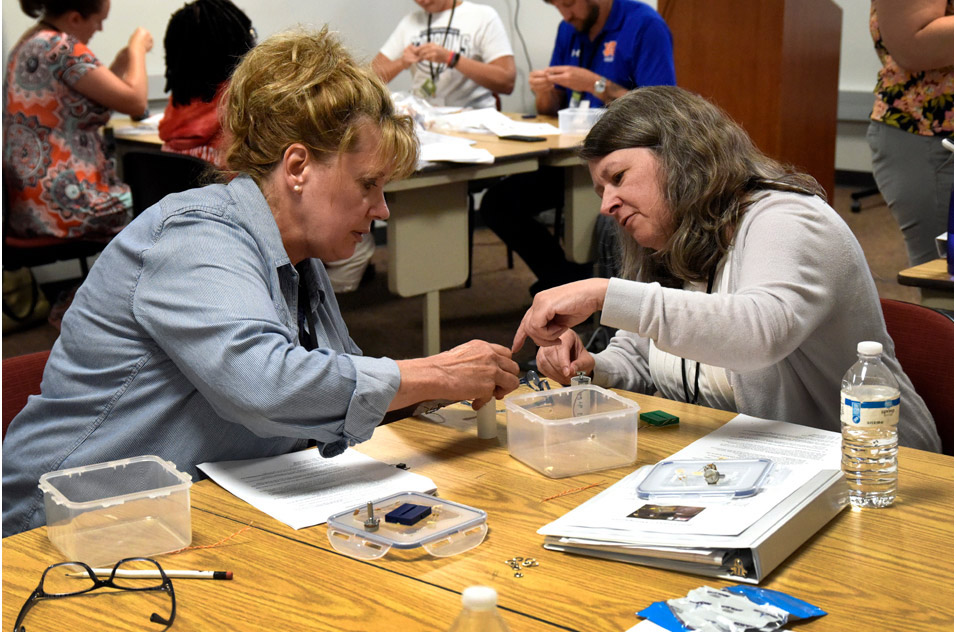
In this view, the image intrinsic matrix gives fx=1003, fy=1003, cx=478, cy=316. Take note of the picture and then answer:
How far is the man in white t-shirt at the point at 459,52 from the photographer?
189 inches

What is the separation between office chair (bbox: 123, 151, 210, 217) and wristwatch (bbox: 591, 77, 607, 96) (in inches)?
66.6

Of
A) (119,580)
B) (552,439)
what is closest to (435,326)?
(552,439)

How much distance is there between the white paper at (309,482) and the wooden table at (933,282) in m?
1.42

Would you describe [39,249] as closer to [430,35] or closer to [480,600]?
[430,35]

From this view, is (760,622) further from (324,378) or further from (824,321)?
(824,321)

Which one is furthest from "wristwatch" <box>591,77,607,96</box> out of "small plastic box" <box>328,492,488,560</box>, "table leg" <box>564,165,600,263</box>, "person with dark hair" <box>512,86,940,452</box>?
"small plastic box" <box>328,492,488,560</box>

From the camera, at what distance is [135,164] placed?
3.51 meters

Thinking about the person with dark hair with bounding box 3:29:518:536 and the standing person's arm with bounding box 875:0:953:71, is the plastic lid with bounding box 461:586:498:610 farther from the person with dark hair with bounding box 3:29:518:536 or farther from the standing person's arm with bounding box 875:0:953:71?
the standing person's arm with bounding box 875:0:953:71

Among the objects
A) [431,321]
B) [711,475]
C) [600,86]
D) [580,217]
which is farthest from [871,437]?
[600,86]

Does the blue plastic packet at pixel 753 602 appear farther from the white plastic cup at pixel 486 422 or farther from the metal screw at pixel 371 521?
the white plastic cup at pixel 486 422

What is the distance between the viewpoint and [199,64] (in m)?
3.52

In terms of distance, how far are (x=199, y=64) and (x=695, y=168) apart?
2359 millimetres

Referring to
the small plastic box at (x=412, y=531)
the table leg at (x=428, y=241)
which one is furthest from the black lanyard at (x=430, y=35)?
the small plastic box at (x=412, y=531)

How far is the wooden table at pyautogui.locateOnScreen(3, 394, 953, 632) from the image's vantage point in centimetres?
101
